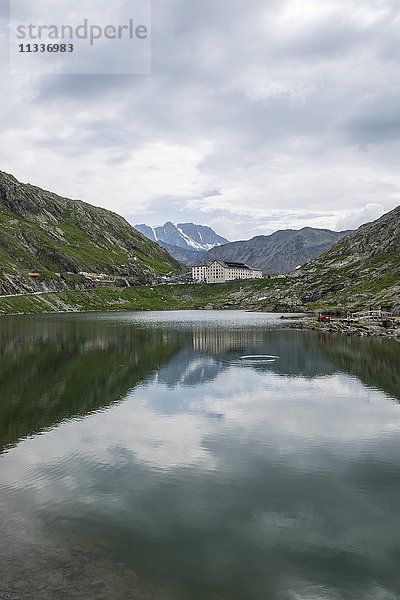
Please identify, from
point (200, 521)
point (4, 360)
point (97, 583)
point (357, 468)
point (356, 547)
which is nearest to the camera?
point (97, 583)

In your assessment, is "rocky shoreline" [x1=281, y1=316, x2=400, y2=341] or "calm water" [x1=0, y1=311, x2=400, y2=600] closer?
"calm water" [x1=0, y1=311, x2=400, y2=600]

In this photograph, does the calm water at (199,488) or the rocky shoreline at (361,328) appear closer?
the calm water at (199,488)

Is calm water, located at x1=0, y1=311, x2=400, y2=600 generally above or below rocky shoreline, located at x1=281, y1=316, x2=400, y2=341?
below

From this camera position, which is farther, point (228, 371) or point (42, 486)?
point (228, 371)

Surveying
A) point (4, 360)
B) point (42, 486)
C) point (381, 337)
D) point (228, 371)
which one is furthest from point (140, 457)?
point (381, 337)

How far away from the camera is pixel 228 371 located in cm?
6619

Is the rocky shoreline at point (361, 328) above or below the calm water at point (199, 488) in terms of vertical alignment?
above

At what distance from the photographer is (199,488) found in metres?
25.8

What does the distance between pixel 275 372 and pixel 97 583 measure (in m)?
51.7

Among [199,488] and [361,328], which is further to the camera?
[361,328]

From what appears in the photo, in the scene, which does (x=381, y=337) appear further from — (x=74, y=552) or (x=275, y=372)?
(x=74, y=552)

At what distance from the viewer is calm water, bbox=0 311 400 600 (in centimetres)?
1720

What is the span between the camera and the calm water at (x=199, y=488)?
17203mm

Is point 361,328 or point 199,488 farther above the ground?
point 361,328
